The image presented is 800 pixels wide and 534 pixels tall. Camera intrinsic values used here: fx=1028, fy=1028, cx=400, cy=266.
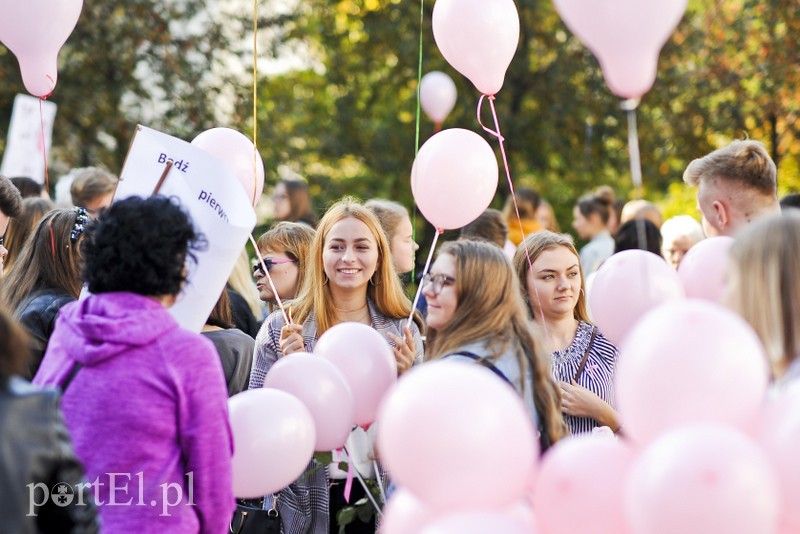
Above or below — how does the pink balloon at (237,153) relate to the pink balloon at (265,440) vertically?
above

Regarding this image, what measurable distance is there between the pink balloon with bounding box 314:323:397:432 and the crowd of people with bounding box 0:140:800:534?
198mm

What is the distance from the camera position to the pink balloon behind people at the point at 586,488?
2.48 m

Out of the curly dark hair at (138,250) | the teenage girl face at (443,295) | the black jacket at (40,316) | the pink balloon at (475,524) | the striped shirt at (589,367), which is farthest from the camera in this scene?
the striped shirt at (589,367)

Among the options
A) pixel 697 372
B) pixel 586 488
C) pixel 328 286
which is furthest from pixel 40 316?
pixel 697 372

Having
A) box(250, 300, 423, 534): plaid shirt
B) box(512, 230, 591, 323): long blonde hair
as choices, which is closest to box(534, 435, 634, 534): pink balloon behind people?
box(250, 300, 423, 534): plaid shirt

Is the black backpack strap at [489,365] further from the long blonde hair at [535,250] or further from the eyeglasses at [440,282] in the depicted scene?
the long blonde hair at [535,250]

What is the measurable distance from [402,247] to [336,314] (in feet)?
2.86

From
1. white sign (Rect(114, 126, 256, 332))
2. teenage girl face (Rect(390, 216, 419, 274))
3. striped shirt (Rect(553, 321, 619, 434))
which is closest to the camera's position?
white sign (Rect(114, 126, 256, 332))

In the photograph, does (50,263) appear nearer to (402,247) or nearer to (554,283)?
(402,247)

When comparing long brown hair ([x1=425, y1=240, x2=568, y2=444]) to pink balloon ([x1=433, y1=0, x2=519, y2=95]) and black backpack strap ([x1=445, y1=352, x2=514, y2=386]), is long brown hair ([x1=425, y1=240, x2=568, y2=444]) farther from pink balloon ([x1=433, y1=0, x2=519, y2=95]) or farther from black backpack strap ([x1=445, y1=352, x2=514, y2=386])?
pink balloon ([x1=433, y1=0, x2=519, y2=95])

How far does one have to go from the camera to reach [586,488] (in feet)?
8.14

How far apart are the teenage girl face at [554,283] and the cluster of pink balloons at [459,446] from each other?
6.21 ft

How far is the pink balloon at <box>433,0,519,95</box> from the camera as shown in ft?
14.7

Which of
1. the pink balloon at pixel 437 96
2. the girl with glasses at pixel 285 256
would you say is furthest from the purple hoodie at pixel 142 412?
the pink balloon at pixel 437 96
